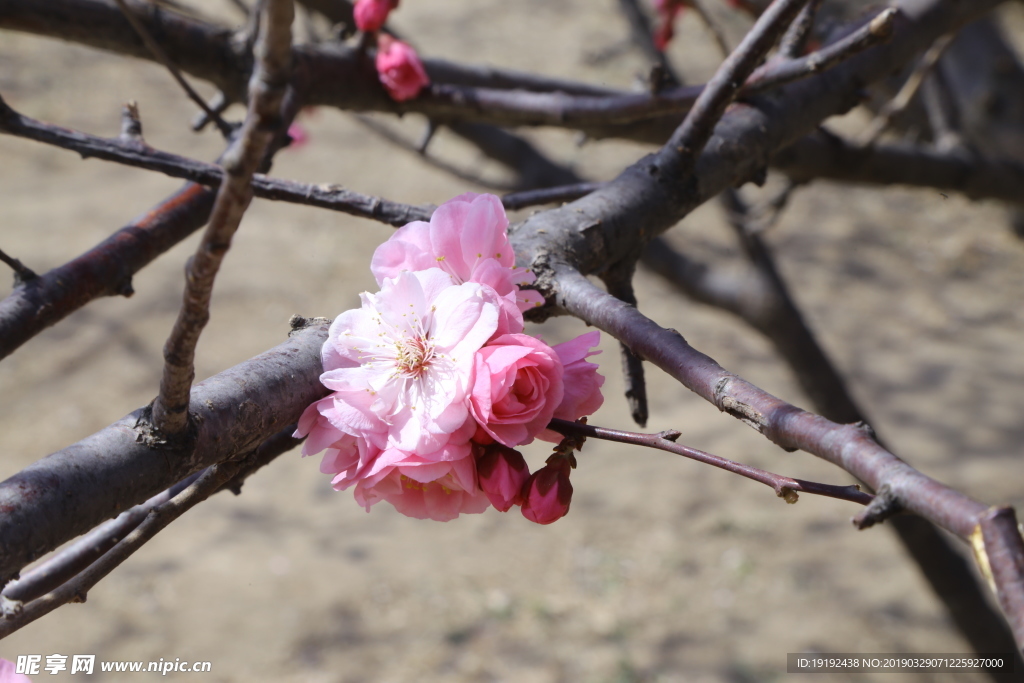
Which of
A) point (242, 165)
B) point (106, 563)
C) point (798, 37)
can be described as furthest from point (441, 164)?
A: point (242, 165)

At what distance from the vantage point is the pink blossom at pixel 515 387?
0.64 metres

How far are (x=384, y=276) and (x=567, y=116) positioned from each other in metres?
0.85

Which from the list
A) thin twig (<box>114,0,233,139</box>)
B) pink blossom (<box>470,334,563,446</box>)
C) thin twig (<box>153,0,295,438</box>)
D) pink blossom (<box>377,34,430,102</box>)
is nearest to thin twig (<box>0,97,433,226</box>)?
thin twig (<box>114,0,233,139</box>)

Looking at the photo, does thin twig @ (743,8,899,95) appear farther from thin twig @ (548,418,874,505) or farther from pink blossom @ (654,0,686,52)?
pink blossom @ (654,0,686,52)

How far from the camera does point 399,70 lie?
147 centimetres

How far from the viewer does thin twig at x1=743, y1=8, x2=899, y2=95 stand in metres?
0.91

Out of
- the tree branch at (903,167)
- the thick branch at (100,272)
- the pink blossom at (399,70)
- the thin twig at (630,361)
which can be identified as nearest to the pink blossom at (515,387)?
the thin twig at (630,361)

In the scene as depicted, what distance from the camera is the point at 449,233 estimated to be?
724 millimetres

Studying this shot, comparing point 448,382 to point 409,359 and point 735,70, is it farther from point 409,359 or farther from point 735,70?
point 735,70

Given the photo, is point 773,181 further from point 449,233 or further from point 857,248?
point 449,233

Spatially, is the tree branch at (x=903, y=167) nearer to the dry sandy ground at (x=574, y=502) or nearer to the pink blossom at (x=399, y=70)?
the pink blossom at (x=399, y=70)

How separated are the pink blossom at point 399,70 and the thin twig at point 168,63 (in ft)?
1.19

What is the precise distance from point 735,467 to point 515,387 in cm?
19

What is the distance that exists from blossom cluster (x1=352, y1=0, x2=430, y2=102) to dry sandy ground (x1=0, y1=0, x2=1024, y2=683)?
6.58 ft
